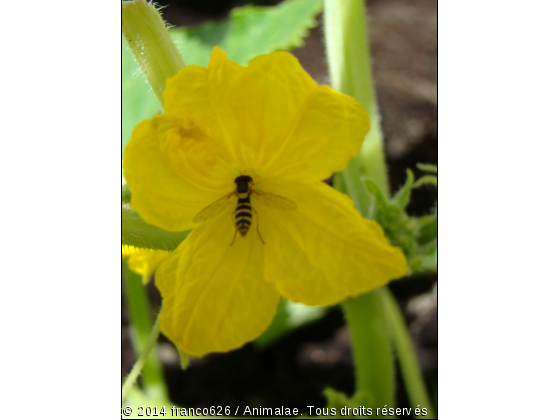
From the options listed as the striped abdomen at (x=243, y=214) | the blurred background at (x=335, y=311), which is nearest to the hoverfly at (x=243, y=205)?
the striped abdomen at (x=243, y=214)

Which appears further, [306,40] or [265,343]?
[306,40]

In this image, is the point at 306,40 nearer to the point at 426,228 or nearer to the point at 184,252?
the point at 426,228

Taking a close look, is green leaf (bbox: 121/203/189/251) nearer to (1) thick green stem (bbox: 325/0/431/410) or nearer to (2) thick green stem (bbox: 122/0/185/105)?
(2) thick green stem (bbox: 122/0/185/105)

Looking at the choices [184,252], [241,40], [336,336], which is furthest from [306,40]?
[184,252]

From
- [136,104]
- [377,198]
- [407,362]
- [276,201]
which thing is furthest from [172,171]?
[407,362]

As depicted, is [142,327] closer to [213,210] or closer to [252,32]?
[252,32]

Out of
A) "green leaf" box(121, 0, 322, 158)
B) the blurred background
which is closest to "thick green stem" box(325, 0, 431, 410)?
the blurred background
